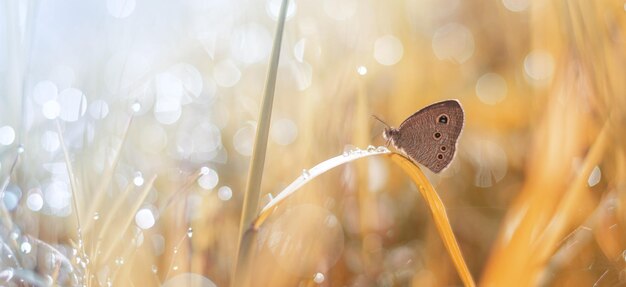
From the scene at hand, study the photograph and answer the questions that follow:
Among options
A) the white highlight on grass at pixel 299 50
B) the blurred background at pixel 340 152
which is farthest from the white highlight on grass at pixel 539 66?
the white highlight on grass at pixel 299 50

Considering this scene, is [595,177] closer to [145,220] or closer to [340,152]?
[340,152]

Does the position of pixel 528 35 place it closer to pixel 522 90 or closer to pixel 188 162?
pixel 522 90

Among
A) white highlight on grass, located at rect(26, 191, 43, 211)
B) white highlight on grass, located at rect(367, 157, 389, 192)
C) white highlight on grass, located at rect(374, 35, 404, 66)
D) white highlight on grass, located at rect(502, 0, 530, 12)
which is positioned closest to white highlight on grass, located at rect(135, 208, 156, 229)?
white highlight on grass, located at rect(26, 191, 43, 211)

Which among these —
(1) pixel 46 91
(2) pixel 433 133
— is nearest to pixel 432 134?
(2) pixel 433 133

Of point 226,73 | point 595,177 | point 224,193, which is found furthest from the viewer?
point 226,73

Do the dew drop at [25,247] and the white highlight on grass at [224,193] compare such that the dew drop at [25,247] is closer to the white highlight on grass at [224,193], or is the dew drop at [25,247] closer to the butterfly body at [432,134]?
the white highlight on grass at [224,193]

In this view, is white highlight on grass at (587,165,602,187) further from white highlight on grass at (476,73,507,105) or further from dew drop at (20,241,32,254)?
dew drop at (20,241,32,254)
